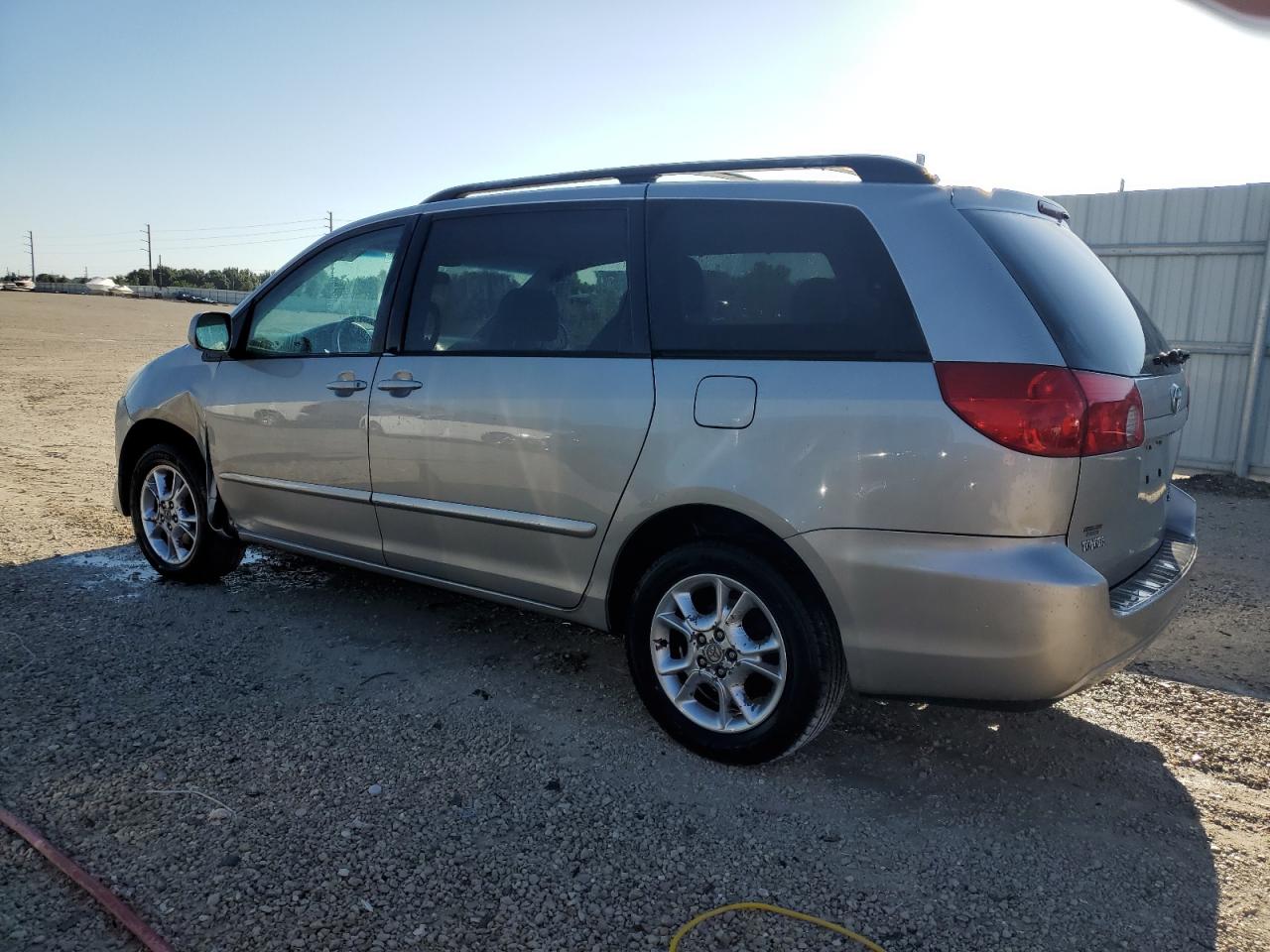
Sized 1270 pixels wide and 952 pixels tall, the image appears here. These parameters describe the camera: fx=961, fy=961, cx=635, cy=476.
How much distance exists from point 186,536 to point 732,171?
11.5 feet

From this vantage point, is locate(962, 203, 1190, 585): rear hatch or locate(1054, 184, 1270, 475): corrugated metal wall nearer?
locate(962, 203, 1190, 585): rear hatch

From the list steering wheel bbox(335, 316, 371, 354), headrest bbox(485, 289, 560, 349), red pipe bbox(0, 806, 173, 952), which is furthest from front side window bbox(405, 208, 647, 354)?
red pipe bbox(0, 806, 173, 952)

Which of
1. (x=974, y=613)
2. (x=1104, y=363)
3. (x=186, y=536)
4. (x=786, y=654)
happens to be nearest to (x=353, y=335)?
(x=186, y=536)

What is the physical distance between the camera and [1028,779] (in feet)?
10.4

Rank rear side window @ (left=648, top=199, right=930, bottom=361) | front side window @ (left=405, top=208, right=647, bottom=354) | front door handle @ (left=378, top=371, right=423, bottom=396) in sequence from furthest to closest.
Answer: front door handle @ (left=378, top=371, right=423, bottom=396) → front side window @ (left=405, top=208, right=647, bottom=354) → rear side window @ (left=648, top=199, right=930, bottom=361)

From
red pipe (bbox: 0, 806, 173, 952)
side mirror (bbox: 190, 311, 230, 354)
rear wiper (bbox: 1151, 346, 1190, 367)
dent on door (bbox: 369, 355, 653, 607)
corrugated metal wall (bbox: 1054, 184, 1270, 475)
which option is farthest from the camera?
corrugated metal wall (bbox: 1054, 184, 1270, 475)

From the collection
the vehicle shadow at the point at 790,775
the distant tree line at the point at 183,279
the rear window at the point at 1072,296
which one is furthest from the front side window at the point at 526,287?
the distant tree line at the point at 183,279

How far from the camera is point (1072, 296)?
2.90 metres

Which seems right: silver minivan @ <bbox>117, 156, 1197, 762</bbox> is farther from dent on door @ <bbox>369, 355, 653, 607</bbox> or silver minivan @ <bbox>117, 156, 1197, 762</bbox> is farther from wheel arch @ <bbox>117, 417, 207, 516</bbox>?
wheel arch @ <bbox>117, 417, 207, 516</bbox>

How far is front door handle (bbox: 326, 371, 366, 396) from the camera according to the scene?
411 centimetres

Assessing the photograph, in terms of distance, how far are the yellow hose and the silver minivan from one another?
653 mm

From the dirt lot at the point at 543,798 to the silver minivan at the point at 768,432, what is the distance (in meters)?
0.38

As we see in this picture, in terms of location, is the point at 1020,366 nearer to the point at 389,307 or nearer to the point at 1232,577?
the point at 389,307

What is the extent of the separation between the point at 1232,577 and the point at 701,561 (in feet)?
13.4
